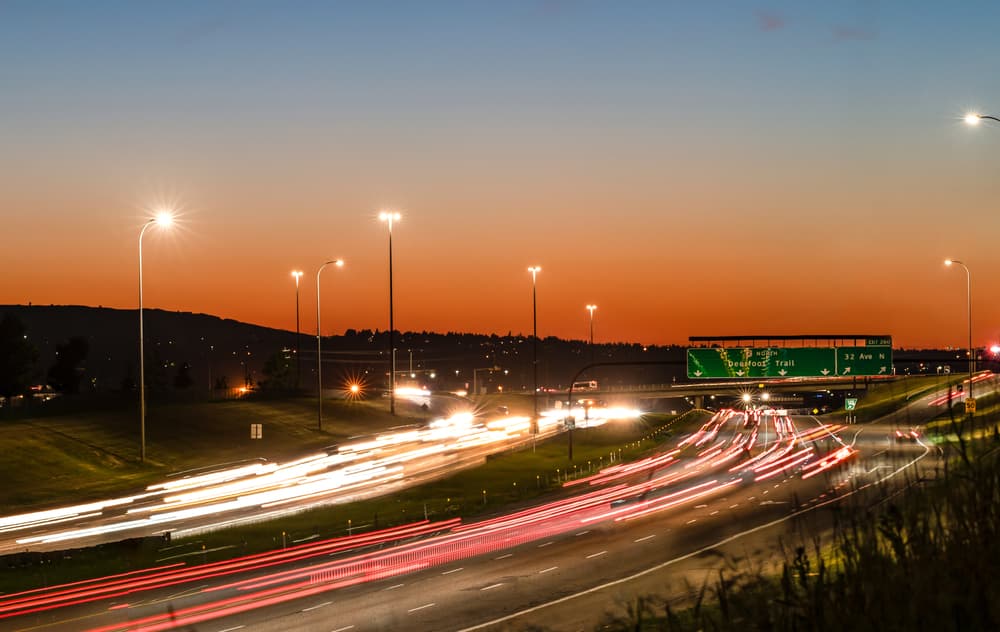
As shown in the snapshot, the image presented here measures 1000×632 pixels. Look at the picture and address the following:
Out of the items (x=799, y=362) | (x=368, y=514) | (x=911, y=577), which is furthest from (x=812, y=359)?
(x=911, y=577)

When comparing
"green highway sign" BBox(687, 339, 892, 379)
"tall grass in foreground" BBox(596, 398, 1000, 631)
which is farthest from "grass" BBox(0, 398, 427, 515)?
"tall grass in foreground" BBox(596, 398, 1000, 631)

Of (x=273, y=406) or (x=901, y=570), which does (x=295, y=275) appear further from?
(x=901, y=570)

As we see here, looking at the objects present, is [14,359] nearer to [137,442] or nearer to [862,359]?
[137,442]

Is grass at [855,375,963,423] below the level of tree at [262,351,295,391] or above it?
below

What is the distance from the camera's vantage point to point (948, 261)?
252ft

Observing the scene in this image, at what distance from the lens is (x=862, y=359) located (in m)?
74.7

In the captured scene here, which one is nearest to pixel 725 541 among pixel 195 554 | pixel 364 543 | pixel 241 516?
pixel 364 543

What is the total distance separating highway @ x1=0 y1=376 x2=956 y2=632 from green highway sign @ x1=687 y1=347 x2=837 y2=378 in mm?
24617

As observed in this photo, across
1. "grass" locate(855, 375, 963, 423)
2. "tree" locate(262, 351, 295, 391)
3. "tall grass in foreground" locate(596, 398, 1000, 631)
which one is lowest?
"grass" locate(855, 375, 963, 423)

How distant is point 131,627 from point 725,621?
19279 mm

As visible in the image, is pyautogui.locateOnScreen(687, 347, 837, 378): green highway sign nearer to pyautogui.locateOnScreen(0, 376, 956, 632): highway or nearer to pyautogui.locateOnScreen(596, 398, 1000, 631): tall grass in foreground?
pyautogui.locateOnScreen(0, 376, 956, 632): highway

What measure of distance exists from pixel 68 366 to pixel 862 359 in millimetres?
94027

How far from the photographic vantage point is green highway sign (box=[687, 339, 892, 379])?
244 ft

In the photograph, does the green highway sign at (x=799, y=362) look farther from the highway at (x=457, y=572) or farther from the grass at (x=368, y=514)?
the highway at (x=457, y=572)
